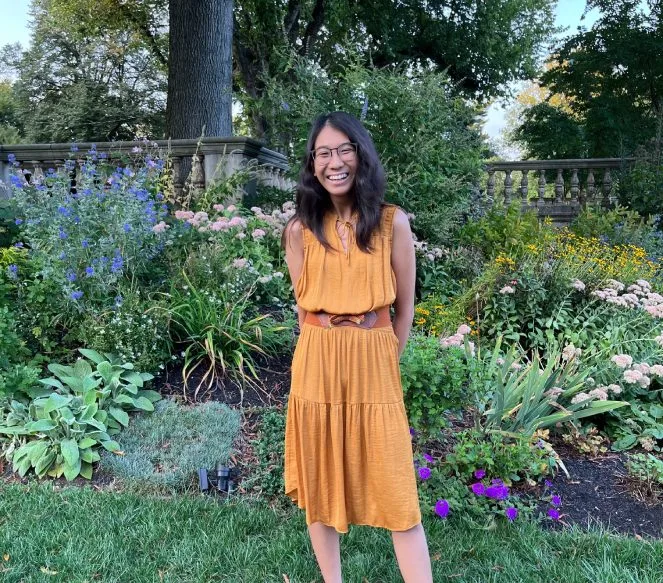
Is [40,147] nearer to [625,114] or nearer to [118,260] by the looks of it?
[118,260]

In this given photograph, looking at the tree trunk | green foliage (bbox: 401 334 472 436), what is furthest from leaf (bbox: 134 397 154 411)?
the tree trunk

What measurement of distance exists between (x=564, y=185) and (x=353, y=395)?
10438 millimetres

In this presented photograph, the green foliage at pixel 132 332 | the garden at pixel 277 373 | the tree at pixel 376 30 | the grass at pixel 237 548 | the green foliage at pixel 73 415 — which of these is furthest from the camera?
the tree at pixel 376 30

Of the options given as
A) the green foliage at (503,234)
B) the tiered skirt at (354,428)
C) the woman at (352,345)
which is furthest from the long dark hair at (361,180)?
the green foliage at (503,234)

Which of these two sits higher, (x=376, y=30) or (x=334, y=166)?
(x=376, y=30)

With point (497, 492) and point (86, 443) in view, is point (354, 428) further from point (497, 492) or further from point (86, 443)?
point (86, 443)

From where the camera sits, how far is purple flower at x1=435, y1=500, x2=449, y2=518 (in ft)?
8.54

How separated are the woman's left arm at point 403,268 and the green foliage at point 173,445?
164 cm

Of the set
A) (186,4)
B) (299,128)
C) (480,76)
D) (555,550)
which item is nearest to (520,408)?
(555,550)

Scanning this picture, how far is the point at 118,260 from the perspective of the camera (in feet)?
12.7

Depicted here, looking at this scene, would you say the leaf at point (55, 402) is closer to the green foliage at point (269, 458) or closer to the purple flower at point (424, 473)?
the green foliage at point (269, 458)

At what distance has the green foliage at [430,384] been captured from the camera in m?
2.64

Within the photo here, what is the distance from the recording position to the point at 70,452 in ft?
9.96

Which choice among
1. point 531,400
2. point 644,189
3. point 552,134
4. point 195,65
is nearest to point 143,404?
point 531,400
